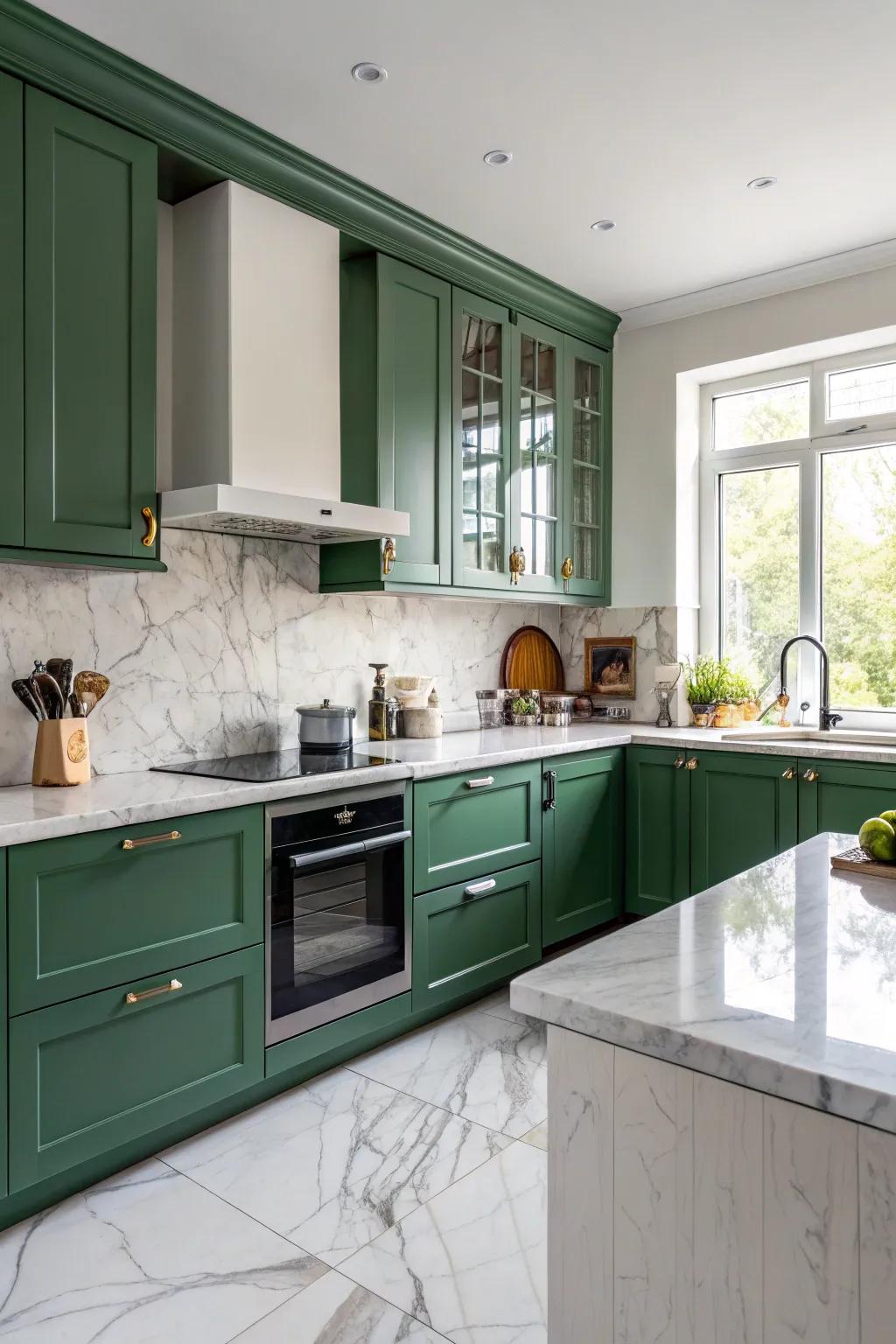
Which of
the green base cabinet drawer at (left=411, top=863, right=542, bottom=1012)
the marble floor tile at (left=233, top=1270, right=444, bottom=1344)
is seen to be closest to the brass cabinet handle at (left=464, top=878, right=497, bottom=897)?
the green base cabinet drawer at (left=411, top=863, right=542, bottom=1012)

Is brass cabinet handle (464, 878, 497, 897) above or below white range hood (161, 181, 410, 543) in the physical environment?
below

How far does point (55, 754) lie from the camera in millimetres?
2406

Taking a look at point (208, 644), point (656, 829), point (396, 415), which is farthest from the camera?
point (656, 829)

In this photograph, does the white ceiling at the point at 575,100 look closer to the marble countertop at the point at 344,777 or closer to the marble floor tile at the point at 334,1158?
the marble countertop at the point at 344,777

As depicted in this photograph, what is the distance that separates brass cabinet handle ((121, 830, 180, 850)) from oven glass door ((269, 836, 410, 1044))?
1.09 feet

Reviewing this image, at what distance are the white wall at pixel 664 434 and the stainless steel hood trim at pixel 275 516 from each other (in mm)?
1469

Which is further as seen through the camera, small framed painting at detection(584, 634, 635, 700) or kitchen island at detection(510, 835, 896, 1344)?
small framed painting at detection(584, 634, 635, 700)

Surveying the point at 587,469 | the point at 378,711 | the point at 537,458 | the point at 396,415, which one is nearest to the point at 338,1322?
the point at 378,711

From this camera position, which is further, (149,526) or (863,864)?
(149,526)

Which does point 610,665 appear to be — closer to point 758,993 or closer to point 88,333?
point 88,333

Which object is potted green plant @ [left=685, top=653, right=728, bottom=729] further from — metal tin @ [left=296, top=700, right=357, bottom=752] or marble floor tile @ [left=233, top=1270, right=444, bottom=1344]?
marble floor tile @ [left=233, top=1270, right=444, bottom=1344]

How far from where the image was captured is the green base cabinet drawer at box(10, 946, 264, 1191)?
199 cm

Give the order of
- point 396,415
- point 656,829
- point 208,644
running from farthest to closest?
point 656,829 → point 396,415 → point 208,644

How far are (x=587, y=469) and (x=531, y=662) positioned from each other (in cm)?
92
